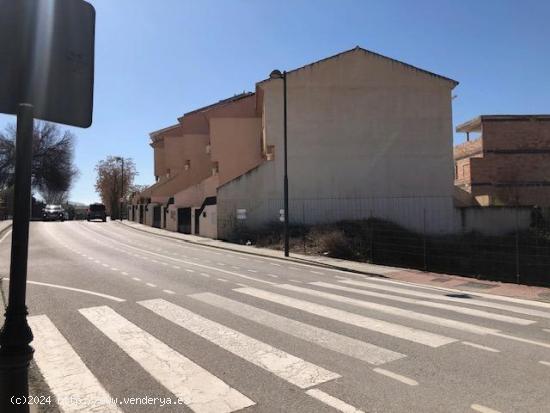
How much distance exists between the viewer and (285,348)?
6.25 meters

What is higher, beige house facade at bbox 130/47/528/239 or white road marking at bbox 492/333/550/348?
beige house facade at bbox 130/47/528/239

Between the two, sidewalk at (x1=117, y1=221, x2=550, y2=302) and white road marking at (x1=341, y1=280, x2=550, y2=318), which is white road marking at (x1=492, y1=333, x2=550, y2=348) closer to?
white road marking at (x1=341, y1=280, x2=550, y2=318)

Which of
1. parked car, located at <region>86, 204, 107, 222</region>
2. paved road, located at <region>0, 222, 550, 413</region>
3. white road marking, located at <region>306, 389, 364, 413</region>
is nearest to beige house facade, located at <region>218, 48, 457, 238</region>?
paved road, located at <region>0, 222, 550, 413</region>

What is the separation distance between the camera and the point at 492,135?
118 ft

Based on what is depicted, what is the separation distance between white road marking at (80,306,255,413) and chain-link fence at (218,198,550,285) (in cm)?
1491

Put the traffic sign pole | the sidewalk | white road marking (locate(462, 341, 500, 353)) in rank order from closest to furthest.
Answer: the traffic sign pole < white road marking (locate(462, 341, 500, 353)) < the sidewalk

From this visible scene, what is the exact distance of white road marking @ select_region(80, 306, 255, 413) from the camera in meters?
4.52

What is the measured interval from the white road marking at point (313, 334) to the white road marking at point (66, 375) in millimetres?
2823

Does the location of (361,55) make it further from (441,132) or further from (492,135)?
(492,135)

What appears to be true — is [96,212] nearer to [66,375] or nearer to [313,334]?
[313,334]

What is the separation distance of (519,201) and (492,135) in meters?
Result: 5.24

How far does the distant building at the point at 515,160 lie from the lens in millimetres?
35750

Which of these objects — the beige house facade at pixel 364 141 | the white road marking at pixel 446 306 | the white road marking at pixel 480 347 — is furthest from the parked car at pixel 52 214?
the white road marking at pixel 480 347

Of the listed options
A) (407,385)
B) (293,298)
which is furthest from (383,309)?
(407,385)
